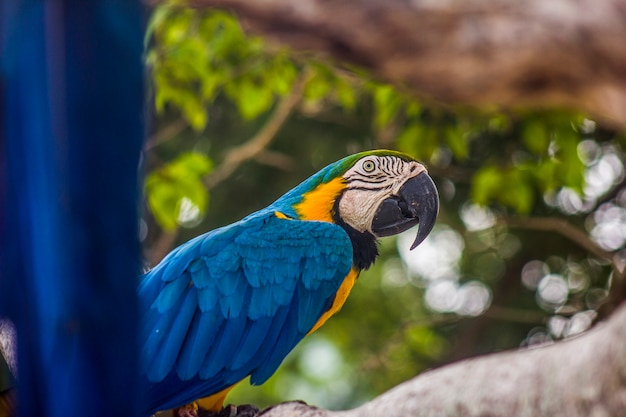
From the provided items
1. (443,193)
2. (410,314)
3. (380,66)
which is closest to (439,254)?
(443,193)

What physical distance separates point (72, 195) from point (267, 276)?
0.60 metres

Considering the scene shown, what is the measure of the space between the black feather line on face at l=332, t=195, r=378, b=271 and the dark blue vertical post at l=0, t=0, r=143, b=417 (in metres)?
0.55

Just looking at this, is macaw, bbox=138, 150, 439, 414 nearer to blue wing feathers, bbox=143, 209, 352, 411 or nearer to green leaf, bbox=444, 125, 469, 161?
blue wing feathers, bbox=143, 209, 352, 411

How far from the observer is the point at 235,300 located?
1.14m

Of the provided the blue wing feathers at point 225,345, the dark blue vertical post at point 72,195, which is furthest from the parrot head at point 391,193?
the dark blue vertical post at point 72,195

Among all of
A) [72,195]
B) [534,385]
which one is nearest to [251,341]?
[534,385]

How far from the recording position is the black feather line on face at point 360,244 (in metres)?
1.15

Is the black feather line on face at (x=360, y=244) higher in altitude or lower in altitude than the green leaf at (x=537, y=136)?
higher

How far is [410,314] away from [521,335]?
52 centimetres

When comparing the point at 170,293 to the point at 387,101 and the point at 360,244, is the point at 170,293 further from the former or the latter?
the point at 387,101

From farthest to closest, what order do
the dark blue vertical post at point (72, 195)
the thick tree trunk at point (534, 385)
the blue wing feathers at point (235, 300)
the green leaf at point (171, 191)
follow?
1. the green leaf at point (171, 191)
2. the blue wing feathers at point (235, 300)
3. the thick tree trunk at point (534, 385)
4. the dark blue vertical post at point (72, 195)

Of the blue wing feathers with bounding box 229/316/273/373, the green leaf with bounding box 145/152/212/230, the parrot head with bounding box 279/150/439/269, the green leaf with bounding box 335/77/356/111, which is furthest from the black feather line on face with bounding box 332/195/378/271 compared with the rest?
the green leaf with bounding box 335/77/356/111

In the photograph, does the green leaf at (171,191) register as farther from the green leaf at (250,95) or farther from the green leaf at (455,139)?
the green leaf at (455,139)

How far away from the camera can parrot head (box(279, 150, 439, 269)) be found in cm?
110
